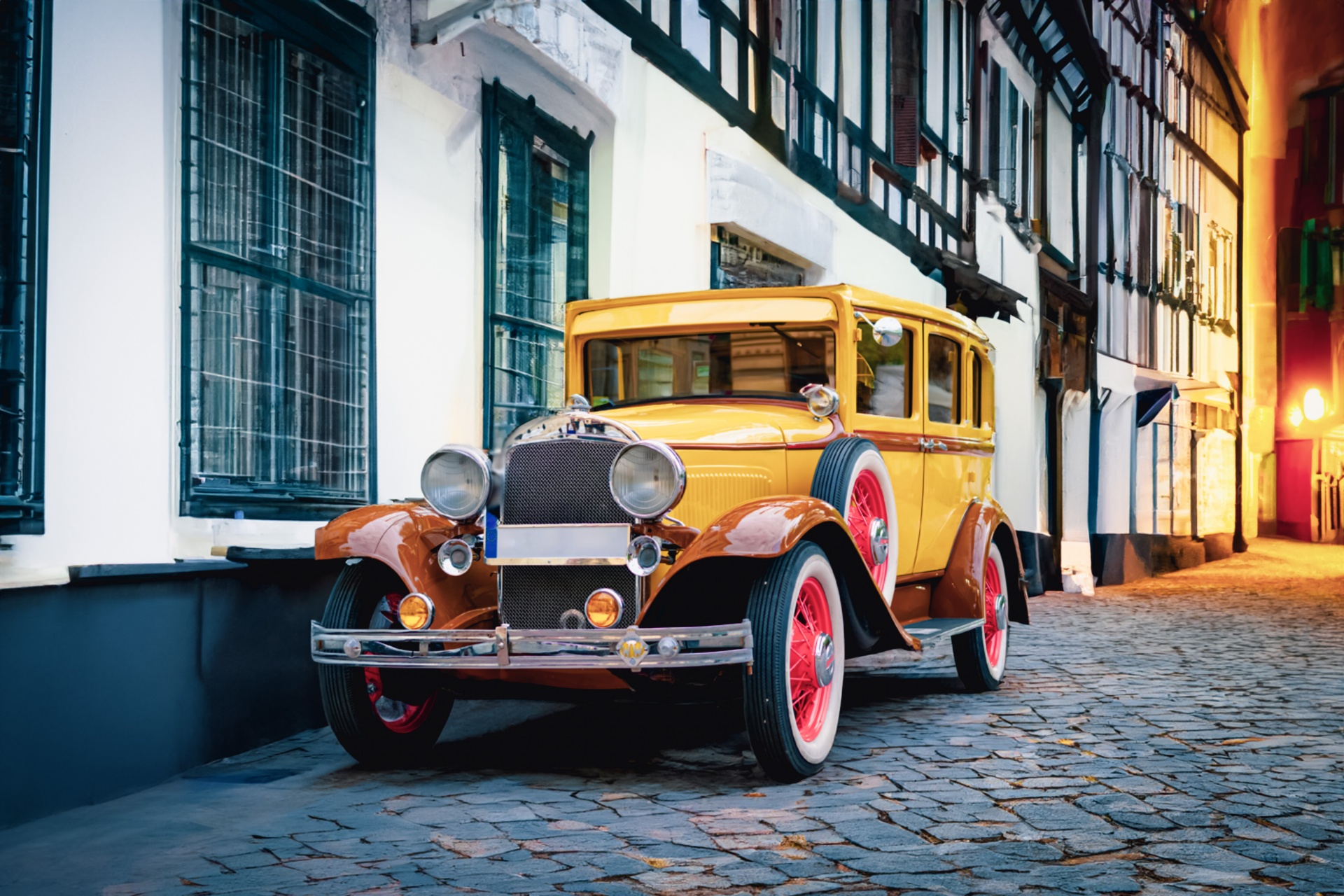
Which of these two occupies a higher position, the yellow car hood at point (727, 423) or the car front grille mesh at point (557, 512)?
the yellow car hood at point (727, 423)

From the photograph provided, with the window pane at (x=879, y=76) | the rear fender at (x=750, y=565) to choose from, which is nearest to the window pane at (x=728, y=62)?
the window pane at (x=879, y=76)

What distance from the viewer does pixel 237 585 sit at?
5.95 metres

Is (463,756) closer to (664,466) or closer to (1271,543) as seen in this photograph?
(664,466)

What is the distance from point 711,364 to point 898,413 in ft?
3.01

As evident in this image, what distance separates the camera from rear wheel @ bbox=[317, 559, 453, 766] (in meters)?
5.35

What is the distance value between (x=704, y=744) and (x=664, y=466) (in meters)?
1.54

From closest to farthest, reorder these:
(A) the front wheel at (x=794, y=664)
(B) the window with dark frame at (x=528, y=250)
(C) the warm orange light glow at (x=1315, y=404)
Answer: (A) the front wheel at (x=794, y=664) → (B) the window with dark frame at (x=528, y=250) → (C) the warm orange light glow at (x=1315, y=404)

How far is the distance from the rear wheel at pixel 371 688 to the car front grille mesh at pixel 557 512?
48 cm

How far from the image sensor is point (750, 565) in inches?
203

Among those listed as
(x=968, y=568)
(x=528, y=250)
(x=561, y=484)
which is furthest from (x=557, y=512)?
(x=528, y=250)

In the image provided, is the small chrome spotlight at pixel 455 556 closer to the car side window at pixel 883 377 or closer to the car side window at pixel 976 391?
the car side window at pixel 883 377

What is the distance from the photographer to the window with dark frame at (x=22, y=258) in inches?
191

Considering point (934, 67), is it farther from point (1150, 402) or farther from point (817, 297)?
point (817, 297)

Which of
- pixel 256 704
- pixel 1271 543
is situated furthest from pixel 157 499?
pixel 1271 543
